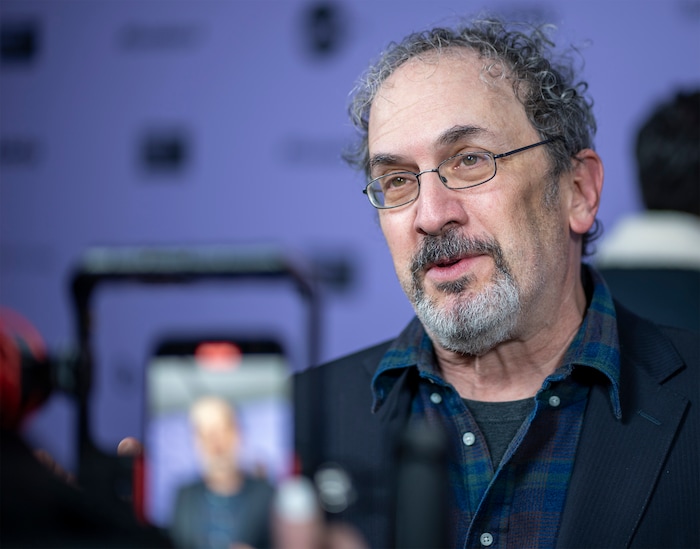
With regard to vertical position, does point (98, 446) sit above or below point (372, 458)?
above

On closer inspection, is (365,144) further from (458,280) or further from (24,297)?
(24,297)

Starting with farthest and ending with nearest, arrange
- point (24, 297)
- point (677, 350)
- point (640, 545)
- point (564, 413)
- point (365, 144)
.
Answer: point (24, 297) → point (365, 144) → point (677, 350) → point (564, 413) → point (640, 545)

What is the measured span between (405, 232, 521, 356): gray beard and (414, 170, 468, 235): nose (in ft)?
0.07

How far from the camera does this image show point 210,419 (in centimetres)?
69

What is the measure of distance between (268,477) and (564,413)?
0.97 meters

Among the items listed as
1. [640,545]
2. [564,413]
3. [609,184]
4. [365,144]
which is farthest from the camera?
[609,184]

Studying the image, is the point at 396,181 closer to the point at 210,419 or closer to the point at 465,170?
the point at 465,170

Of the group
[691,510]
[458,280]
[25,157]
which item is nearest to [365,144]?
[458,280]

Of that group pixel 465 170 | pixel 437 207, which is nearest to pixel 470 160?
pixel 465 170

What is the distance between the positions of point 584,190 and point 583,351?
1.21 feet

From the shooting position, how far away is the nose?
1.53 m

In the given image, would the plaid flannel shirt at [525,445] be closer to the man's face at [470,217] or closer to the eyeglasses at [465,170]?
the man's face at [470,217]

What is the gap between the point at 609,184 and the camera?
277 centimetres

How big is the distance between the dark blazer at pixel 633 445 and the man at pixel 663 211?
0.38m
